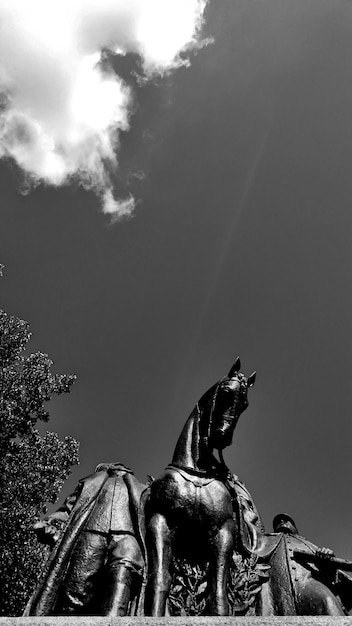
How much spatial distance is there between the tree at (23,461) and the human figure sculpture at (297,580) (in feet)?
25.1

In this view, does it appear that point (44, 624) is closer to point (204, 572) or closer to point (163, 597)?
point (163, 597)

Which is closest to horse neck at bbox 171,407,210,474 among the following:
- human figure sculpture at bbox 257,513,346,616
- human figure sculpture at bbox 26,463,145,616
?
human figure sculpture at bbox 26,463,145,616

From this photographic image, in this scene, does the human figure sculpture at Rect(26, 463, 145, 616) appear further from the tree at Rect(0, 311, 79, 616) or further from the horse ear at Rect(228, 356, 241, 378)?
the tree at Rect(0, 311, 79, 616)

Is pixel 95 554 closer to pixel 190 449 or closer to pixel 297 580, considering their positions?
pixel 190 449

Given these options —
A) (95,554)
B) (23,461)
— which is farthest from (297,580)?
(23,461)

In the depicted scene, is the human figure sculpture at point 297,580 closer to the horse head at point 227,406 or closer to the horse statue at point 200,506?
the horse statue at point 200,506

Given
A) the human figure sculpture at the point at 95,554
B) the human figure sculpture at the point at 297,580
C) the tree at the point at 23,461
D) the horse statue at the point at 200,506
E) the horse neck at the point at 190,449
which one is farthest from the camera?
the tree at the point at 23,461

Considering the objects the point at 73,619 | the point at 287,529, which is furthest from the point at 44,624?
the point at 287,529

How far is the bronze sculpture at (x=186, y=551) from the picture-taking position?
5.73 meters

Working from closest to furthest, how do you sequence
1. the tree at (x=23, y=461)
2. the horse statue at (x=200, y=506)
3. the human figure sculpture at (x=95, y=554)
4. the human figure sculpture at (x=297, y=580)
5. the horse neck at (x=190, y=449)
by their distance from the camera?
the human figure sculpture at (x=95, y=554) < the horse statue at (x=200, y=506) < the human figure sculpture at (x=297, y=580) < the horse neck at (x=190, y=449) < the tree at (x=23, y=461)

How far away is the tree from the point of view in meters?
13.8

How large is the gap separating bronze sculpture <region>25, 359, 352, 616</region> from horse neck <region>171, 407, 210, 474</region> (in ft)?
0.04

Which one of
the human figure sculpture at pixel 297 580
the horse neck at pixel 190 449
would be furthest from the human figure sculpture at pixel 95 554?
the human figure sculpture at pixel 297 580

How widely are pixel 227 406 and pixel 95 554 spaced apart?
7.06 ft
